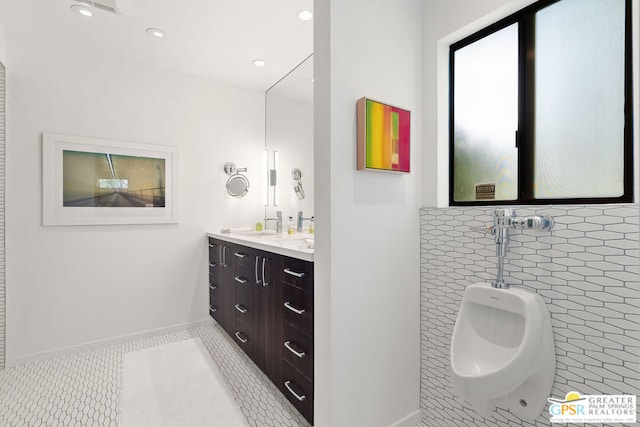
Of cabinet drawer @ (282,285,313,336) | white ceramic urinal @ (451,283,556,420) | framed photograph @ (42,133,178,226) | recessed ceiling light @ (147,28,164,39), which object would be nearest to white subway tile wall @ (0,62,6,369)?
framed photograph @ (42,133,178,226)

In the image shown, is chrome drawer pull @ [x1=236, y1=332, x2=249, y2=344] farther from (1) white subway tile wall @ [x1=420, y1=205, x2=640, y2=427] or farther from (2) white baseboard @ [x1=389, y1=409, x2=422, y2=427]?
(1) white subway tile wall @ [x1=420, y1=205, x2=640, y2=427]

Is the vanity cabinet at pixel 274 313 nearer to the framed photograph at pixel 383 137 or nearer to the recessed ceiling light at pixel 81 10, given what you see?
the framed photograph at pixel 383 137

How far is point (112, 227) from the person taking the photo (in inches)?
103

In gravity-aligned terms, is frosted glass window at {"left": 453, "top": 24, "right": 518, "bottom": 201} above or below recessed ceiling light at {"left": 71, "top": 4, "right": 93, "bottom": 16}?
below

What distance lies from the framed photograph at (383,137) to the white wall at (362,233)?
2.0 inches

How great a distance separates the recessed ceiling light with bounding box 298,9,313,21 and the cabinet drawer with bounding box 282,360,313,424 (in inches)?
89.1

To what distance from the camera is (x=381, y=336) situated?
1488 millimetres

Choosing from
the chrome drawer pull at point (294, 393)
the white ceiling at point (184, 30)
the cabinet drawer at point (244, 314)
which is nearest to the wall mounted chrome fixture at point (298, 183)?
the white ceiling at point (184, 30)

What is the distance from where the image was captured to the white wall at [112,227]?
2.28 meters

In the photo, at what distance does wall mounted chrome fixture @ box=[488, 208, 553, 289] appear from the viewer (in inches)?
46.5

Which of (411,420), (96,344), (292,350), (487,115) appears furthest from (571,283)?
(96,344)

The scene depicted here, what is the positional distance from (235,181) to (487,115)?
2469 mm

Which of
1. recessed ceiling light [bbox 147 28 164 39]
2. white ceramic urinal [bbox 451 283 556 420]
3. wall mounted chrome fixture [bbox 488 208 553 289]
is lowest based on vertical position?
white ceramic urinal [bbox 451 283 556 420]

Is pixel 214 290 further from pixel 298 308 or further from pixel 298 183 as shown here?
pixel 298 308
